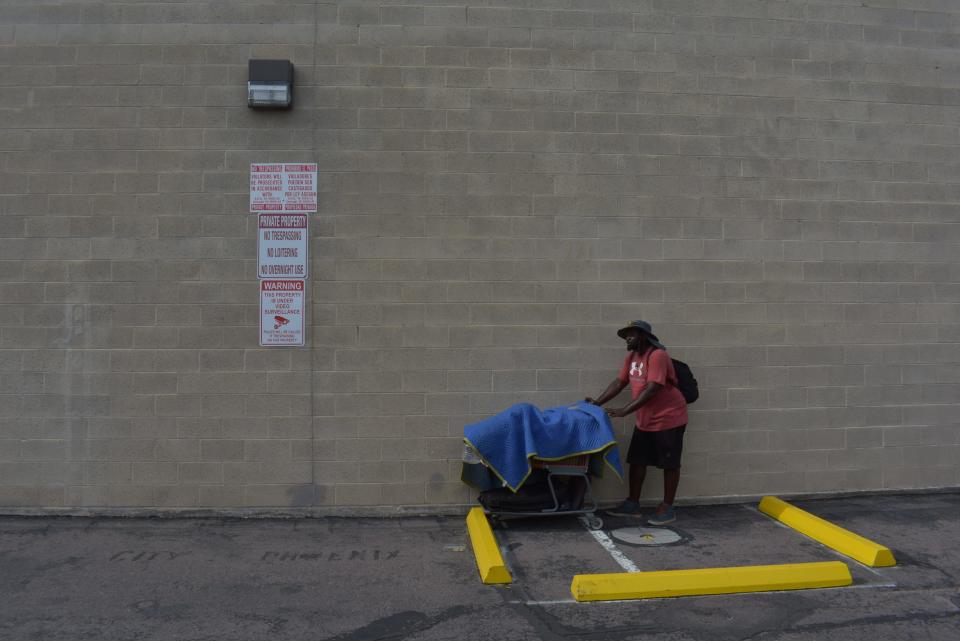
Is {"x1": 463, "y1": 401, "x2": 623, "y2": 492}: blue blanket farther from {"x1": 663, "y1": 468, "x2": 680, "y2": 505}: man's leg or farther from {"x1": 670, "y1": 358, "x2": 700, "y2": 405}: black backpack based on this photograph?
{"x1": 670, "y1": 358, "x2": 700, "y2": 405}: black backpack

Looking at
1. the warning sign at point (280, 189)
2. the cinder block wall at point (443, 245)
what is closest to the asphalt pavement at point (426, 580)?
the cinder block wall at point (443, 245)

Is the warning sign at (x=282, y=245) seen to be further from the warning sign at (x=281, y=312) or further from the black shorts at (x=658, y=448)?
the black shorts at (x=658, y=448)

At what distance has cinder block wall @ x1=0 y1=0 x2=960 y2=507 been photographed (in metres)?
6.16

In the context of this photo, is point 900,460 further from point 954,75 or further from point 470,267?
point 470,267

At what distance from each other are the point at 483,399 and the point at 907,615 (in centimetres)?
345

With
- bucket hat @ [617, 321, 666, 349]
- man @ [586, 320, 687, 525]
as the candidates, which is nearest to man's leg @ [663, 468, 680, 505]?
man @ [586, 320, 687, 525]

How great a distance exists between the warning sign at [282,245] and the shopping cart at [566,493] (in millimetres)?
2680

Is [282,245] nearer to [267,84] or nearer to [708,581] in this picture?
[267,84]

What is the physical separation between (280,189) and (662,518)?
14.5 ft

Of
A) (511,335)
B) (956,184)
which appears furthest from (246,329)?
(956,184)

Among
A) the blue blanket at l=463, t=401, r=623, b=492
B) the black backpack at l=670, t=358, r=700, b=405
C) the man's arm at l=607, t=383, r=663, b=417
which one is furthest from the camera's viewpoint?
the black backpack at l=670, t=358, r=700, b=405

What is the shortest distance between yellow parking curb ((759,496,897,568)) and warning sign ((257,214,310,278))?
4.67 m

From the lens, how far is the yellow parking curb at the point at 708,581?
4.38 meters

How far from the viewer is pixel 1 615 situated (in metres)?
4.16
